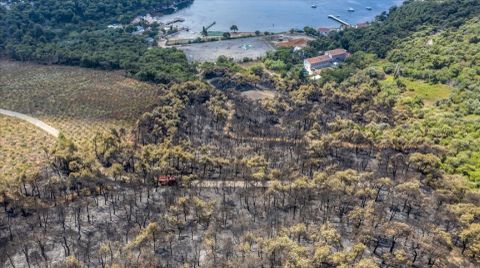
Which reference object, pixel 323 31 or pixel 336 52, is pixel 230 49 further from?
pixel 323 31

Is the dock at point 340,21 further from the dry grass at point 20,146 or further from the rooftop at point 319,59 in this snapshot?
the dry grass at point 20,146

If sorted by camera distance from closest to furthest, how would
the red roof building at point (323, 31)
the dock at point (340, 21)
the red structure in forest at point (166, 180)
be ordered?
the red structure in forest at point (166, 180)
the red roof building at point (323, 31)
the dock at point (340, 21)

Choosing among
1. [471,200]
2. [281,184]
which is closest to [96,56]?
[281,184]

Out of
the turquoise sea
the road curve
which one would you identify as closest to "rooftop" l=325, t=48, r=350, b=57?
the turquoise sea

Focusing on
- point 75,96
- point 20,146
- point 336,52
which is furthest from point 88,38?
point 336,52

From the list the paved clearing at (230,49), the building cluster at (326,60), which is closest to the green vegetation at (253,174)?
the building cluster at (326,60)

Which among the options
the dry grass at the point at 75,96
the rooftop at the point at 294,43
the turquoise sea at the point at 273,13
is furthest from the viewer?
the turquoise sea at the point at 273,13

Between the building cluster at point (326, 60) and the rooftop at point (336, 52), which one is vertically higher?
the rooftop at point (336, 52)

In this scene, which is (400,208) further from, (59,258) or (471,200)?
(59,258)
